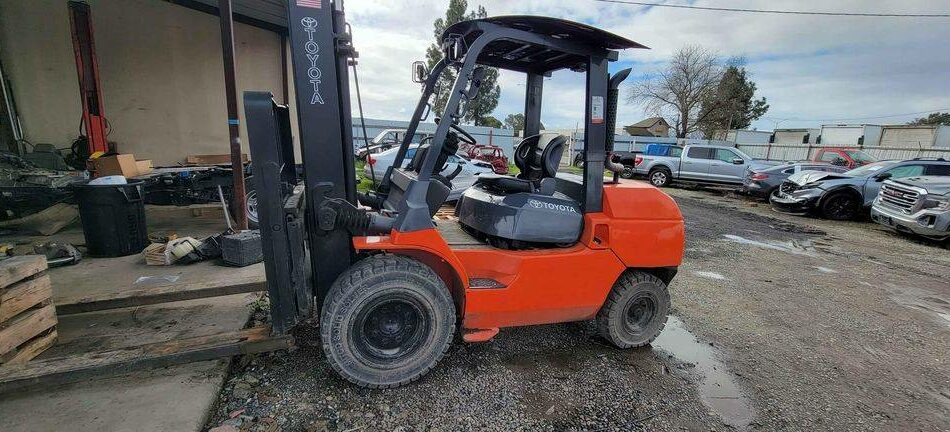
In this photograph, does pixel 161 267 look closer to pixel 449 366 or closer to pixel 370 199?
pixel 370 199

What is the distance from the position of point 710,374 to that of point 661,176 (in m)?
15.8

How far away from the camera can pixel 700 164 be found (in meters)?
16.4

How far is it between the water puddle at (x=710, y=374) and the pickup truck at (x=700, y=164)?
501 inches

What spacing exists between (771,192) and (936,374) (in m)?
11.5

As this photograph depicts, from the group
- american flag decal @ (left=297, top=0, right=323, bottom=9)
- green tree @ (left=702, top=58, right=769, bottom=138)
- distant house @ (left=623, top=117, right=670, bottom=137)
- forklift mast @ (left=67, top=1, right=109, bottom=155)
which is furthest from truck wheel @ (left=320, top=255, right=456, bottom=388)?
distant house @ (left=623, top=117, right=670, bottom=137)

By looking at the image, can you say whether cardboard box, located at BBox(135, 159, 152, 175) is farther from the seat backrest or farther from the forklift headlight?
the forklift headlight

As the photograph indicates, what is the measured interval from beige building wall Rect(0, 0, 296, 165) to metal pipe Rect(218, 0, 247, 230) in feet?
14.6

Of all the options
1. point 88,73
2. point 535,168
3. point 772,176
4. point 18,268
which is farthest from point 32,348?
point 772,176

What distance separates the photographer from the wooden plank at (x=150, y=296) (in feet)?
10.5

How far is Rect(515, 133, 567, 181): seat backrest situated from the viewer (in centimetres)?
334

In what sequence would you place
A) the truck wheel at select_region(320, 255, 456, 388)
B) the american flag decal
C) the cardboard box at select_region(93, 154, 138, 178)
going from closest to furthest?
the american flag decal → the truck wheel at select_region(320, 255, 456, 388) → the cardboard box at select_region(93, 154, 138, 178)

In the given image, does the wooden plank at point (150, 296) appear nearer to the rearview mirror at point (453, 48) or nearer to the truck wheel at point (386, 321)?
the truck wheel at point (386, 321)

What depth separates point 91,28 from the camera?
7.12m

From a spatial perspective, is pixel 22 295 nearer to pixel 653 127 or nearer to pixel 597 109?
pixel 597 109
